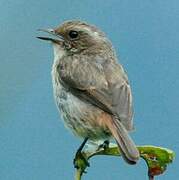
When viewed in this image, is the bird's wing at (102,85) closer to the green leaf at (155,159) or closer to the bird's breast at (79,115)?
the bird's breast at (79,115)

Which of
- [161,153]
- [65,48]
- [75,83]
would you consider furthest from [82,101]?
[161,153]

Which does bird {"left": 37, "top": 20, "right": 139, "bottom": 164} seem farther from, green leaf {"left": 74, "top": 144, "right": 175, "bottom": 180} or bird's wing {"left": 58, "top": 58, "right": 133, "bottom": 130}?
green leaf {"left": 74, "top": 144, "right": 175, "bottom": 180}

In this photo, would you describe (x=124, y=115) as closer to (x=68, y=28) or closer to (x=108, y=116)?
(x=108, y=116)

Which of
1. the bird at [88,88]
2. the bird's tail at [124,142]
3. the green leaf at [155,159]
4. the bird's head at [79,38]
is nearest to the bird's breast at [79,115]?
the bird at [88,88]

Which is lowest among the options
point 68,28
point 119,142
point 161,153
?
point 119,142

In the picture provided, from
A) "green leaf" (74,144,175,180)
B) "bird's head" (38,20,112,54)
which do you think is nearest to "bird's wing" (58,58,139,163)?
"bird's head" (38,20,112,54)

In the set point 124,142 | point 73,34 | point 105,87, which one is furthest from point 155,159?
point 73,34

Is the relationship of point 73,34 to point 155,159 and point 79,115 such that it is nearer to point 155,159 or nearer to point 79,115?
point 79,115

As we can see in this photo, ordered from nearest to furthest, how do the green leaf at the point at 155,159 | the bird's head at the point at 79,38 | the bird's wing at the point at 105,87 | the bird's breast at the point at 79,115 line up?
the green leaf at the point at 155,159 → the bird's wing at the point at 105,87 → the bird's breast at the point at 79,115 → the bird's head at the point at 79,38
